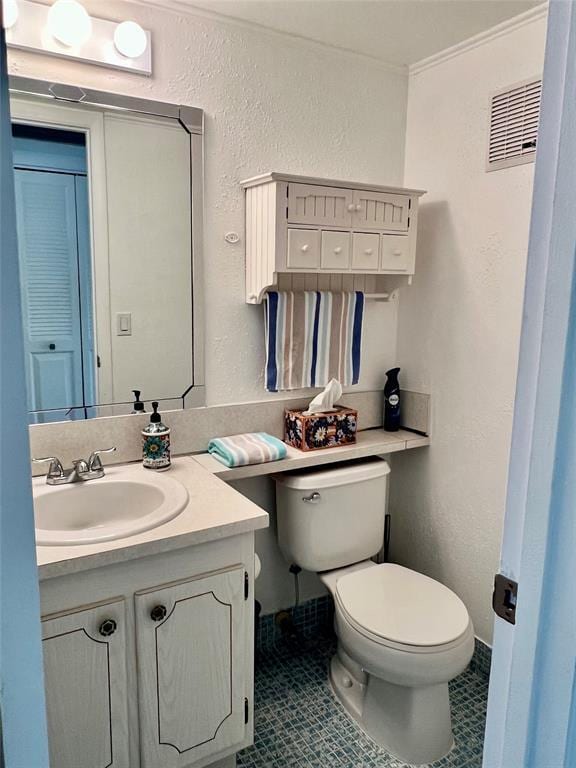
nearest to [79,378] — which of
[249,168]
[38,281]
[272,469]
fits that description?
[38,281]

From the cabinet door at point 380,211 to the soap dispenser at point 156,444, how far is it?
917 millimetres

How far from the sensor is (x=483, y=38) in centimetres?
185

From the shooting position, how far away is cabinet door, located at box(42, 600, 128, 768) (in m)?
1.26

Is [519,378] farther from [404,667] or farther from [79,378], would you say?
[79,378]

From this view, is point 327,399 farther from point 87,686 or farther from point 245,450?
point 87,686

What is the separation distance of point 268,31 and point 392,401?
4.43 feet

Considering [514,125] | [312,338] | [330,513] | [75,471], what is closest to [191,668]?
[75,471]

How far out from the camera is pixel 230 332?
193cm

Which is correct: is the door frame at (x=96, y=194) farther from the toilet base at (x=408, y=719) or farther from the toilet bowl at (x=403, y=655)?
the toilet base at (x=408, y=719)

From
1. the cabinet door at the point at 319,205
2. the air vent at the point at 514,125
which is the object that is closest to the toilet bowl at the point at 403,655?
the cabinet door at the point at 319,205

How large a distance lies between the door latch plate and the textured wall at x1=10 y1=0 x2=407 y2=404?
130cm

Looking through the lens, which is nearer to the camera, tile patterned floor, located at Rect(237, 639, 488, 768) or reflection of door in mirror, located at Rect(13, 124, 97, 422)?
reflection of door in mirror, located at Rect(13, 124, 97, 422)

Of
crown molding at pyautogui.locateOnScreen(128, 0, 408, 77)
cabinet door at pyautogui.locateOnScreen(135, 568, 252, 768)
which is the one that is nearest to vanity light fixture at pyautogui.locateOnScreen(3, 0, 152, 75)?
crown molding at pyautogui.locateOnScreen(128, 0, 408, 77)

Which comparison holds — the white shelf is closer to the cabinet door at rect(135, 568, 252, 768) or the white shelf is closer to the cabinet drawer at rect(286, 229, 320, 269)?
the cabinet door at rect(135, 568, 252, 768)
